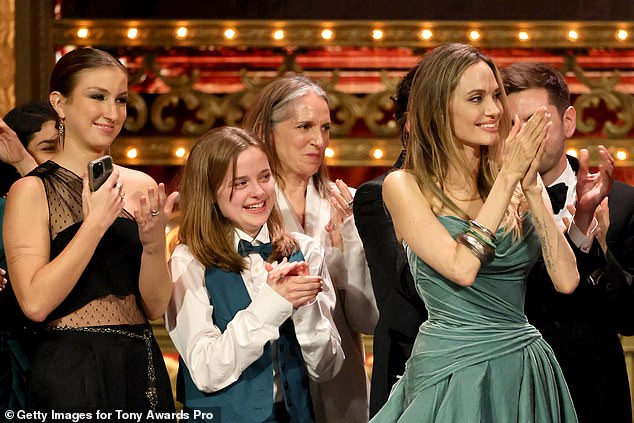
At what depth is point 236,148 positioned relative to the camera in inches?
129

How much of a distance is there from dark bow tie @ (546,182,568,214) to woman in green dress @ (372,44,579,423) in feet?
1.37

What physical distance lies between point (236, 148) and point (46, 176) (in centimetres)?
55

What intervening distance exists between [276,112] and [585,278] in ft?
4.13

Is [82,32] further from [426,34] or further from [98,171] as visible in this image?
[98,171]

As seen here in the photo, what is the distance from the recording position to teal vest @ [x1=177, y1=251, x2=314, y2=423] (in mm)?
3076

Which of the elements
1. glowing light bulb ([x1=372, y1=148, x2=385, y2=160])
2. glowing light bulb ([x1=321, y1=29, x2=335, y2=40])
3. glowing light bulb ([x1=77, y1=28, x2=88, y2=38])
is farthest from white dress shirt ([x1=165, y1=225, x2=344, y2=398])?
glowing light bulb ([x1=77, y1=28, x2=88, y2=38])

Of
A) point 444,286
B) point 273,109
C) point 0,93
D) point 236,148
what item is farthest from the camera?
point 0,93

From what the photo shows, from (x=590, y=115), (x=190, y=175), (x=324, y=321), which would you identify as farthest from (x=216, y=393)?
(x=590, y=115)

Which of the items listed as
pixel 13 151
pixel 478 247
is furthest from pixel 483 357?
pixel 13 151

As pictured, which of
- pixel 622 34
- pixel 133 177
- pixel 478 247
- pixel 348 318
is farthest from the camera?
pixel 622 34

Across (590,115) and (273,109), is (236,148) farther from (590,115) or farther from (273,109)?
(590,115)

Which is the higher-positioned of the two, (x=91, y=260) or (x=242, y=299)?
(x=91, y=260)

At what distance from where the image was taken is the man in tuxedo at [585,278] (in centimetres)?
312

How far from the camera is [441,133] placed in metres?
2.89
